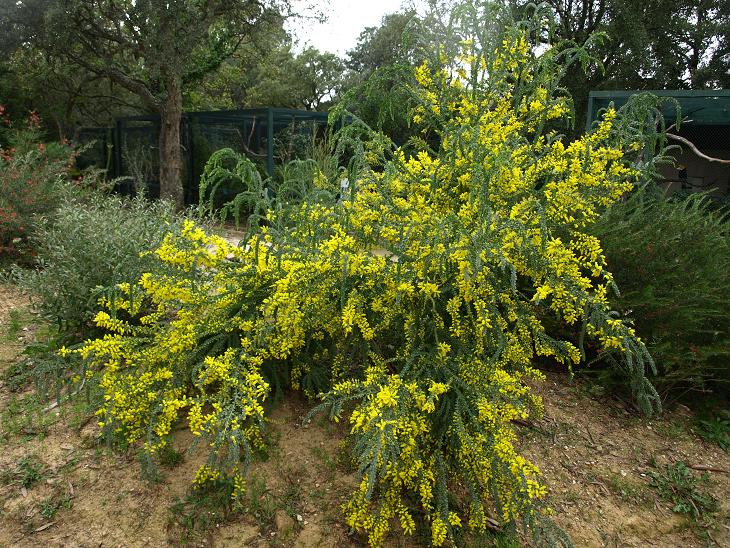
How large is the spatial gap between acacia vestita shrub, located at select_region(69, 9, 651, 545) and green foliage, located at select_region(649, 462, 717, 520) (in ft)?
2.46

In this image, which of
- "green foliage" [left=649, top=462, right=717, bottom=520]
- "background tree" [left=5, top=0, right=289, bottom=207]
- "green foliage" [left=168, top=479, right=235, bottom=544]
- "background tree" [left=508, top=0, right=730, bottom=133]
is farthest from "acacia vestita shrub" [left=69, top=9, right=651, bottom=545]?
"background tree" [left=508, top=0, right=730, bottom=133]

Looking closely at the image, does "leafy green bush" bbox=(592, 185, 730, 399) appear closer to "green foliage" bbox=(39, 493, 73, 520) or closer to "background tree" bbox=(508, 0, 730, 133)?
"green foliage" bbox=(39, 493, 73, 520)

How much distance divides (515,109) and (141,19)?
8.88 m

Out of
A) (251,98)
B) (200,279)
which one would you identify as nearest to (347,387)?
(200,279)

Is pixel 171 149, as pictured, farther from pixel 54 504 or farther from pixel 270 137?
pixel 54 504

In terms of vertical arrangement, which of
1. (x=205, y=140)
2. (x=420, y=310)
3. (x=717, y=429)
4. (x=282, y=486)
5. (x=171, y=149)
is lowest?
(x=282, y=486)

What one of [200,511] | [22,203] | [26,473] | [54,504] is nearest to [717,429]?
[200,511]

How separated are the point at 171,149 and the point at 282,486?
1007 cm

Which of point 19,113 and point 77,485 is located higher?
point 19,113

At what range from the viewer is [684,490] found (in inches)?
111

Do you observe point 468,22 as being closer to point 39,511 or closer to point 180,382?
point 180,382

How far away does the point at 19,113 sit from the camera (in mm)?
15188

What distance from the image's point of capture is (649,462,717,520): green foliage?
2726 millimetres

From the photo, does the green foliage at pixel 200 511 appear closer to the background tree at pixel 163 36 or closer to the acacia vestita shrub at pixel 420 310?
the acacia vestita shrub at pixel 420 310
